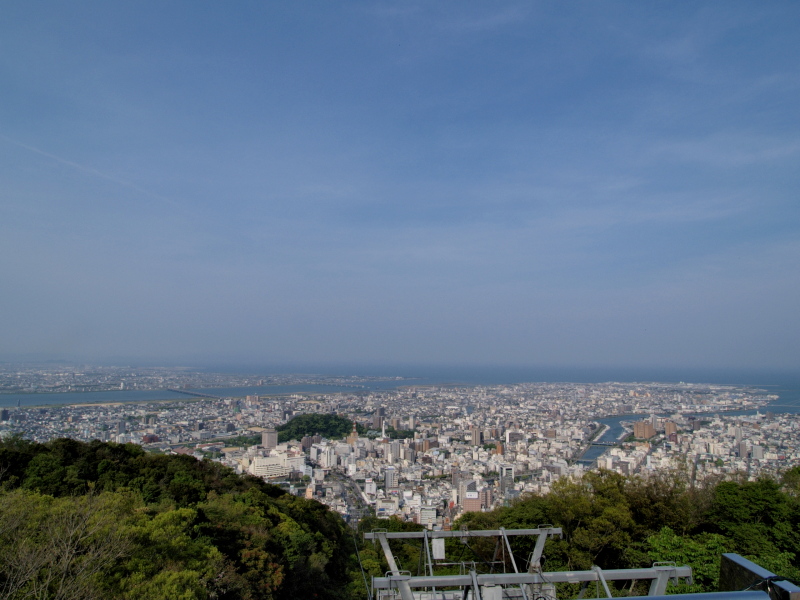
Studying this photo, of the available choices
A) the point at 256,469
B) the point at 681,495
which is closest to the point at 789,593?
the point at 681,495

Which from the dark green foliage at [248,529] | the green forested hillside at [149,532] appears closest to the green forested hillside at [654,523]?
the dark green foliage at [248,529]

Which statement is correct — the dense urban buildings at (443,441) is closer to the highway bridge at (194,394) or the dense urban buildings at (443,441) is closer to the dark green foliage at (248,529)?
the dark green foliage at (248,529)

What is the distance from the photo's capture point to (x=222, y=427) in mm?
29219

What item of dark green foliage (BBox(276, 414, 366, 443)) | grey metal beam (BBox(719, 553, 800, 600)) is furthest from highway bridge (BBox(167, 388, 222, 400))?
grey metal beam (BBox(719, 553, 800, 600))

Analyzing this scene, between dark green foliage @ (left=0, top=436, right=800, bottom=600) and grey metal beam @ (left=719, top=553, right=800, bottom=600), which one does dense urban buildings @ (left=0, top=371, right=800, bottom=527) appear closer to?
dark green foliage @ (left=0, top=436, right=800, bottom=600)

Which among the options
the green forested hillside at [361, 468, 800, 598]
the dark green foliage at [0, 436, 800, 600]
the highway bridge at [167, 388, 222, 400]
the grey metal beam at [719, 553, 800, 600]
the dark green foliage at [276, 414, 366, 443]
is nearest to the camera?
the grey metal beam at [719, 553, 800, 600]

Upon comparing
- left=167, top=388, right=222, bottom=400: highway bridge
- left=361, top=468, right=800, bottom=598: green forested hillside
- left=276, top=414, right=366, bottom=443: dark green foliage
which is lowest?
left=276, top=414, right=366, bottom=443: dark green foliage

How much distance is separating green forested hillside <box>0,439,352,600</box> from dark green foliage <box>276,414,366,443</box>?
16.6 metres

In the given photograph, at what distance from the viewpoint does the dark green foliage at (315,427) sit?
30.0 m

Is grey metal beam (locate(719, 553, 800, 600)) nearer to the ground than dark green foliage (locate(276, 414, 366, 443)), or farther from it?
farther from it

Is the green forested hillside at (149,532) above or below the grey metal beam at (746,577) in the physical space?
below

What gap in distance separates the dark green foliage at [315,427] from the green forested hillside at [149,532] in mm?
16584

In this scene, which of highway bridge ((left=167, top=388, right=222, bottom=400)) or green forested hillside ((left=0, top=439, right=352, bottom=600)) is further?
highway bridge ((left=167, top=388, right=222, bottom=400))

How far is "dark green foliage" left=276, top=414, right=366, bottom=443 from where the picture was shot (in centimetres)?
2998
